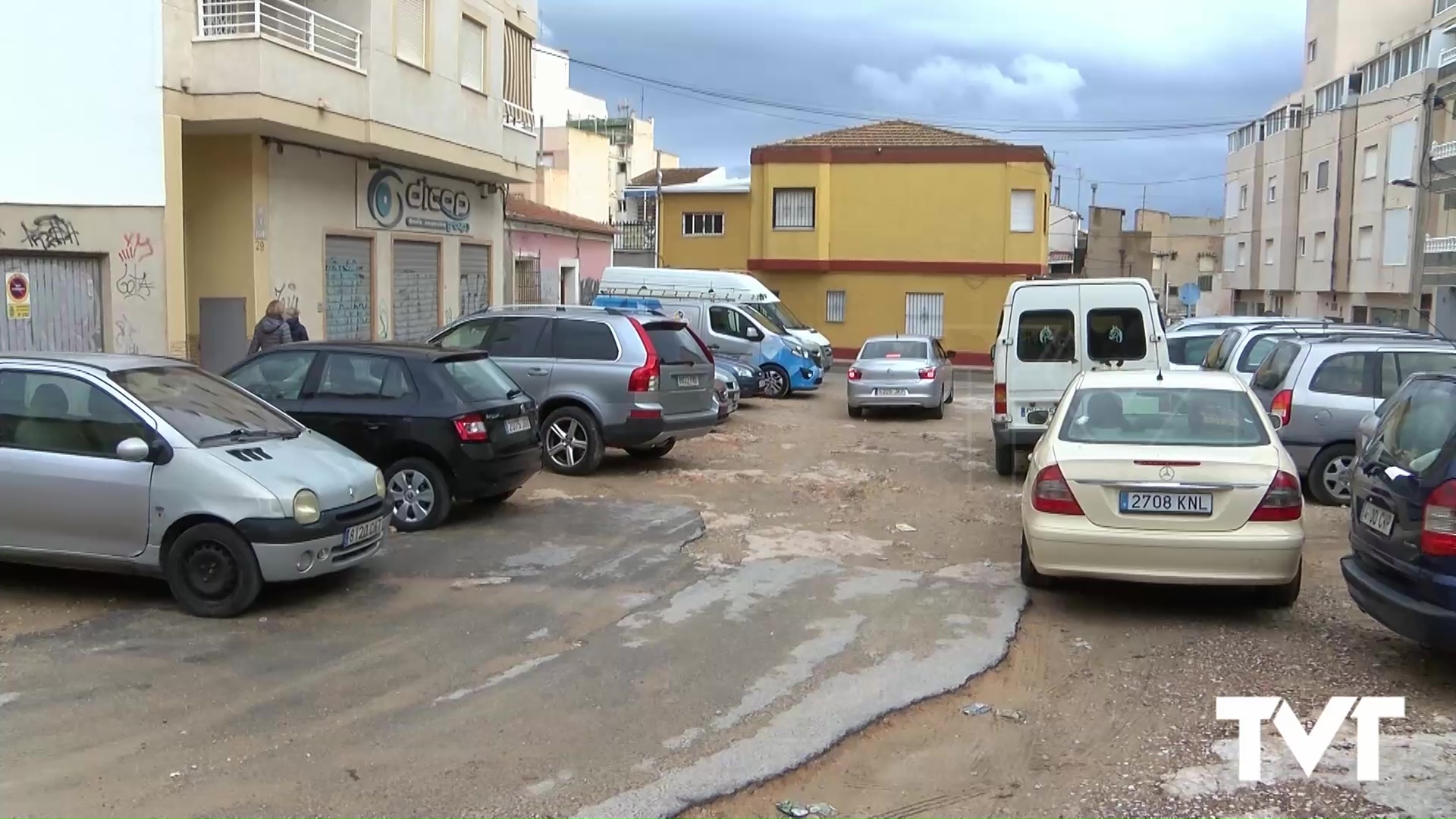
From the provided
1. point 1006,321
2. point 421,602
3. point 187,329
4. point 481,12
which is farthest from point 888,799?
point 481,12

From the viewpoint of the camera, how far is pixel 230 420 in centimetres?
778

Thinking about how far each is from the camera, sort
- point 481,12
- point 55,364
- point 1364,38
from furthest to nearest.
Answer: point 1364,38 < point 481,12 < point 55,364

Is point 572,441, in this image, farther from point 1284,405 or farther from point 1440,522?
point 1440,522

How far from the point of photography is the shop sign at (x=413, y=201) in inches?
719

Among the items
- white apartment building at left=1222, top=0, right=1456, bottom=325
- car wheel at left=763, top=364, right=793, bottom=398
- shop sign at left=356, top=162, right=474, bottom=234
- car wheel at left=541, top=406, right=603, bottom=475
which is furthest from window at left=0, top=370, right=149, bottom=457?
white apartment building at left=1222, top=0, right=1456, bottom=325

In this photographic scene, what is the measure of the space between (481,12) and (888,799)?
732 inches

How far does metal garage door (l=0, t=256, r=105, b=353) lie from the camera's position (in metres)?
13.5

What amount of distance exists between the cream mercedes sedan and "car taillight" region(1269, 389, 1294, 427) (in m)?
4.38

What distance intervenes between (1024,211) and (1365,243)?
16.5 meters

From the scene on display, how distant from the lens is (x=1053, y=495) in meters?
7.28

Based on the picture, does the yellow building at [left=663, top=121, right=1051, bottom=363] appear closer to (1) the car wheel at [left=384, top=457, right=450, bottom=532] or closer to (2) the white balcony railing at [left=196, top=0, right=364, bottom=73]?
(2) the white balcony railing at [left=196, top=0, right=364, bottom=73]

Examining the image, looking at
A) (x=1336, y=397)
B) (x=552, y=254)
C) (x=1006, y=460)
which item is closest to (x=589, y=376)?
(x=1006, y=460)

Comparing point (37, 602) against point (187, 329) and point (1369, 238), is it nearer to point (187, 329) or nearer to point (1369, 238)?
point (187, 329)

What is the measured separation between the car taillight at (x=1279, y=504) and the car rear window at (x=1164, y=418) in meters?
0.42
